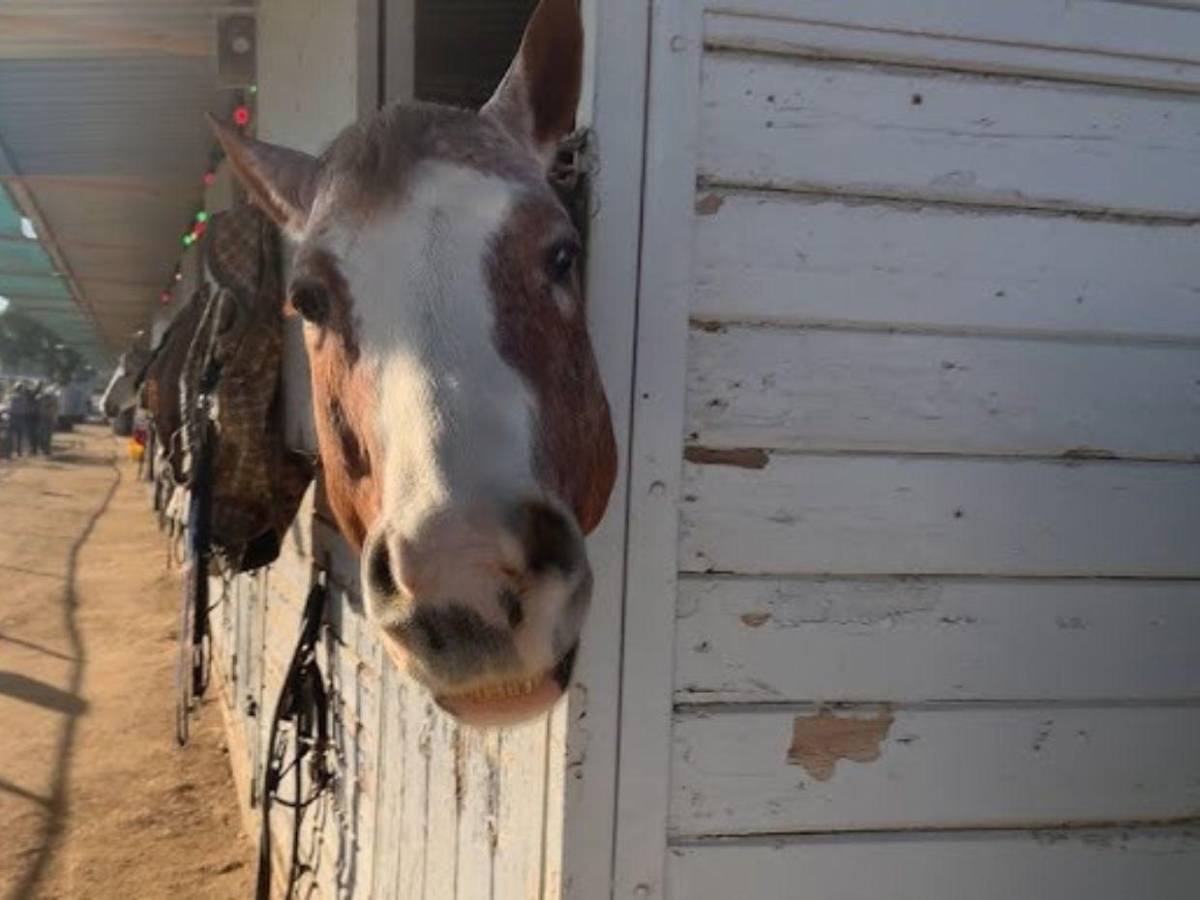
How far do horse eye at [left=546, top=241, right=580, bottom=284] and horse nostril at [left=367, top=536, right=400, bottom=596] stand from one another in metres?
0.54

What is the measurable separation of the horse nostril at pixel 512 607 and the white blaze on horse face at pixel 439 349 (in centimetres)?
13

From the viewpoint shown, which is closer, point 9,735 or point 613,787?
point 613,787

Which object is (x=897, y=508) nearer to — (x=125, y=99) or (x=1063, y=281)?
(x=1063, y=281)

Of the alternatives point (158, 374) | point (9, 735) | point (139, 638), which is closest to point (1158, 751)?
point (158, 374)

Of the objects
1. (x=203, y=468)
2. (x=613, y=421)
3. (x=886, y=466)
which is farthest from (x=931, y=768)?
(x=203, y=468)

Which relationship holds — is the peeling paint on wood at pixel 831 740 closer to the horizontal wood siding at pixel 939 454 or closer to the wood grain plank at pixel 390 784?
the horizontal wood siding at pixel 939 454

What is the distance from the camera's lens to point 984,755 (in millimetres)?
2158

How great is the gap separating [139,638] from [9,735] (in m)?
2.77

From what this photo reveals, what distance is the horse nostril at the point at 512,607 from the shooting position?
1.42m

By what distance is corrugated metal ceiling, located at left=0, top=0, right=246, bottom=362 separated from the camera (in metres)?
4.77

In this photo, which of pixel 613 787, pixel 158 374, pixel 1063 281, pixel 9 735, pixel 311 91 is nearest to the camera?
pixel 613 787

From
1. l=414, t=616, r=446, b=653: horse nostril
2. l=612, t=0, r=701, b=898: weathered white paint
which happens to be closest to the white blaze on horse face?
l=414, t=616, r=446, b=653: horse nostril

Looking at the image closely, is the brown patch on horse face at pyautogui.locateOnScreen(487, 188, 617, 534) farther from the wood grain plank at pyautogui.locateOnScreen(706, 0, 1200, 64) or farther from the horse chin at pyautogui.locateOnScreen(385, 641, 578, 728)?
the wood grain plank at pyautogui.locateOnScreen(706, 0, 1200, 64)

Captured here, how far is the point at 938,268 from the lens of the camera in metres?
2.11
